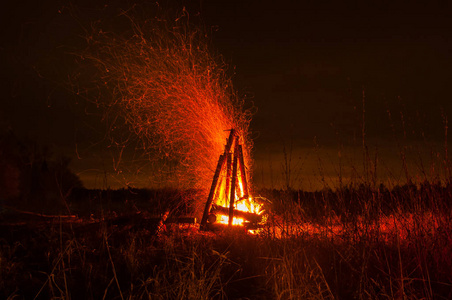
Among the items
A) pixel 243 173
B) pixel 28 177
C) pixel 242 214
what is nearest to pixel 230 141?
pixel 243 173

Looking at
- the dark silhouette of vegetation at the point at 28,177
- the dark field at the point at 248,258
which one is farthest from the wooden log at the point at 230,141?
the dark silhouette of vegetation at the point at 28,177

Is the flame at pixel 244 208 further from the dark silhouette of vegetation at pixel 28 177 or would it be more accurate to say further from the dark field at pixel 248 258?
the dark silhouette of vegetation at pixel 28 177

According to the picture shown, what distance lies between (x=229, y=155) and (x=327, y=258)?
2.91m

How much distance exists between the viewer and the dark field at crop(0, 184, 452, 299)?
3.10 m

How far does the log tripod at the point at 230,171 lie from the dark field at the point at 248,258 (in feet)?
2.38

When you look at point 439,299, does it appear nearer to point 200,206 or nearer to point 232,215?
point 232,215

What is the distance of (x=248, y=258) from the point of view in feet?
13.6

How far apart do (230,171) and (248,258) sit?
2.57 meters

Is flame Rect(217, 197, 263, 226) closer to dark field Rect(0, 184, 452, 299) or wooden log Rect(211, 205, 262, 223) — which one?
wooden log Rect(211, 205, 262, 223)

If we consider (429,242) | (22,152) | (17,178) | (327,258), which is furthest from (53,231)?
(22,152)

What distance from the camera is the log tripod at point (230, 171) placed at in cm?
630

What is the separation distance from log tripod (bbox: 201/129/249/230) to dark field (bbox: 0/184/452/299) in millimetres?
725

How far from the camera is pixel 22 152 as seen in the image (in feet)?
45.2

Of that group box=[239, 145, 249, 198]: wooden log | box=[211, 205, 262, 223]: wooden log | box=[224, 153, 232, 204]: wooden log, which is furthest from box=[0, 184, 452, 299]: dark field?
box=[239, 145, 249, 198]: wooden log
